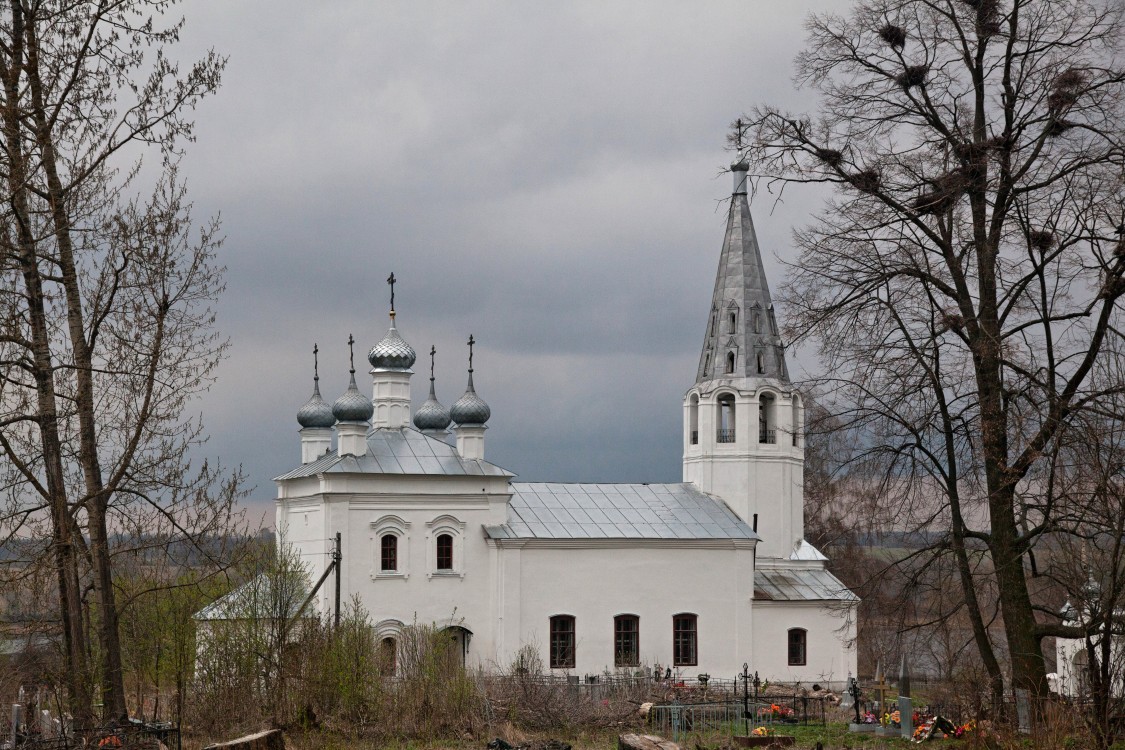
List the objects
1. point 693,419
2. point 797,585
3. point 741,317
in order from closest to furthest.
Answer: point 797,585, point 741,317, point 693,419

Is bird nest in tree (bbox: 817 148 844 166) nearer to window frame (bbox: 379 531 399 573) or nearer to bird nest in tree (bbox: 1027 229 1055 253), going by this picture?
bird nest in tree (bbox: 1027 229 1055 253)

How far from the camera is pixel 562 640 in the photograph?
32938 millimetres

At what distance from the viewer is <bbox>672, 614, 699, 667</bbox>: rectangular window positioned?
33.7m

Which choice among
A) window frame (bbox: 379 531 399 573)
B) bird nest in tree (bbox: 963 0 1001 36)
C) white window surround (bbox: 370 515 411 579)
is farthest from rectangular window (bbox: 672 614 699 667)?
bird nest in tree (bbox: 963 0 1001 36)

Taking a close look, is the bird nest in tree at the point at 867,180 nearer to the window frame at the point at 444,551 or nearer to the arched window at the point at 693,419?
the window frame at the point at 444,551

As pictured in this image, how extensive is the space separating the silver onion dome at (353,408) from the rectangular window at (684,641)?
9214mm

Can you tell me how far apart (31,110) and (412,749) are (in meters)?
9.63

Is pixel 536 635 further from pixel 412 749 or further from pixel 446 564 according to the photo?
pixel 412 749

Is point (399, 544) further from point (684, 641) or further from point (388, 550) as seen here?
point (684, 641)

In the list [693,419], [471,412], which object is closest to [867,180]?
[471,412]

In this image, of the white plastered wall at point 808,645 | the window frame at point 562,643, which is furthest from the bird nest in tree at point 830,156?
the white plastered wall at point 808,645

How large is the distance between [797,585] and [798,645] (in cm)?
169

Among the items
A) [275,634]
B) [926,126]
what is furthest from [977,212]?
[275,634]

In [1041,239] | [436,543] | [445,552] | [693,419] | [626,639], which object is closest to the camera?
[1041,239]
